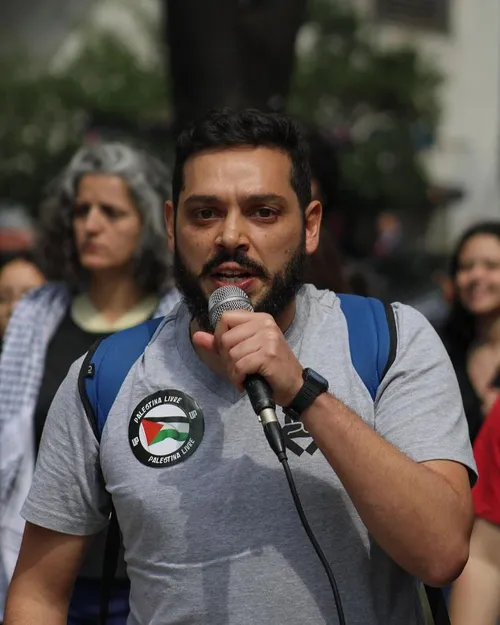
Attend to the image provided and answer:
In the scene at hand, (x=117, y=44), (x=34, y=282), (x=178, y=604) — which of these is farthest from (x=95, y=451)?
(x=117, y=44)

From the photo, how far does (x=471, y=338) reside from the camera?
16.5ft

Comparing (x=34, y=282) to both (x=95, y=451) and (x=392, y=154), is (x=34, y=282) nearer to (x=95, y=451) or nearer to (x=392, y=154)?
(x=95, y=451)

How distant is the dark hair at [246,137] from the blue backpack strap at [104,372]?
1.09ft

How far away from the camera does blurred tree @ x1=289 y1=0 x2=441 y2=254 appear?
23.1 m

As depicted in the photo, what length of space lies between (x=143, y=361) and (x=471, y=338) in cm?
295

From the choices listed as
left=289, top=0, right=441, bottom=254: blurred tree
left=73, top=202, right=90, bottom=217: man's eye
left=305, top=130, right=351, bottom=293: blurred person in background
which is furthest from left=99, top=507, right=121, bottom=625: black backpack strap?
left=289, top=0, right=441, bottom=254: blurred tree

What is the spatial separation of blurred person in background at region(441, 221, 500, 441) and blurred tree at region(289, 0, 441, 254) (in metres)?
16.8

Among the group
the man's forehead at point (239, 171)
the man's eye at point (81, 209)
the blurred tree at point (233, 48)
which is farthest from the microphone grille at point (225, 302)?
the blurred tree at point (233, 48)

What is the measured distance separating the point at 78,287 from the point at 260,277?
193 centimetres

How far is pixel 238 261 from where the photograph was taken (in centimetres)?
223

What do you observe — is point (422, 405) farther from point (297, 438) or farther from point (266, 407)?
point (266, 407)

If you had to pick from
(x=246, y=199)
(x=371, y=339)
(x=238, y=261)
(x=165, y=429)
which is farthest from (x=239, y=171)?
(x=165, y=429)

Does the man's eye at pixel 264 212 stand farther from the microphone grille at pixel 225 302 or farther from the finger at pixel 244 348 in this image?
the finger at pixel 244 348

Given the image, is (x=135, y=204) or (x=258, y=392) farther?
(x=135, y=204)
